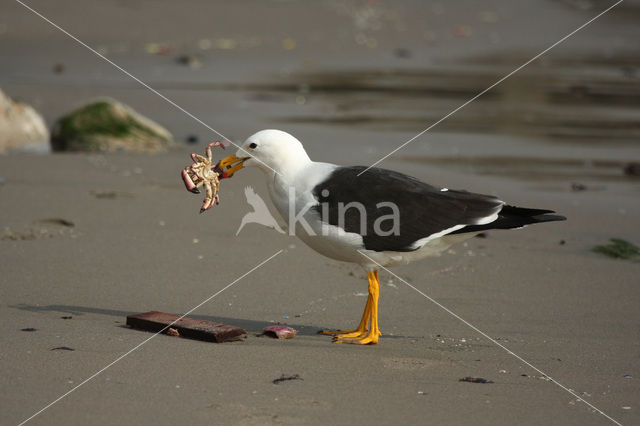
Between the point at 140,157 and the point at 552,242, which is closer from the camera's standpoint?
the point at 552,242

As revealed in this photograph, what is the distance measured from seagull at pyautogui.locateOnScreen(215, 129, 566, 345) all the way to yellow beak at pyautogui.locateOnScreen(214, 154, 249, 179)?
156 mm

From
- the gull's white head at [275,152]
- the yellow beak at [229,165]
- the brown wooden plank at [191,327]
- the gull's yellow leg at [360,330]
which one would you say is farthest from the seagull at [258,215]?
the brown wooden plank at [191,327]

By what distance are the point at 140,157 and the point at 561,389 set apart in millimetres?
5719

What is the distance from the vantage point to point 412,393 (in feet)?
13.0

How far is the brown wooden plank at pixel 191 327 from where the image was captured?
14.8 ft

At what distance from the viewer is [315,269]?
5.96 meters

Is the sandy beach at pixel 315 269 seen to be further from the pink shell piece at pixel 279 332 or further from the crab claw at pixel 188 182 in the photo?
the crab claw at pixel 188 182

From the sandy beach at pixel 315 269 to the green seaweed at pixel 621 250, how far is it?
0.15 m

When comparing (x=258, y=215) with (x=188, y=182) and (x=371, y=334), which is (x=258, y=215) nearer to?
(x=188, y=182)

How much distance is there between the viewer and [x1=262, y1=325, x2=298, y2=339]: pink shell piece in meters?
4.65

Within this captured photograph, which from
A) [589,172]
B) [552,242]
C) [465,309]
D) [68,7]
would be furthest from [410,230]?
[68,7]

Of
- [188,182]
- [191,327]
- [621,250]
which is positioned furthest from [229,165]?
[621,250]

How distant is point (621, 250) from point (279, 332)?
120 inches

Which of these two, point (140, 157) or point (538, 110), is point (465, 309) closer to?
point (140, 157)
